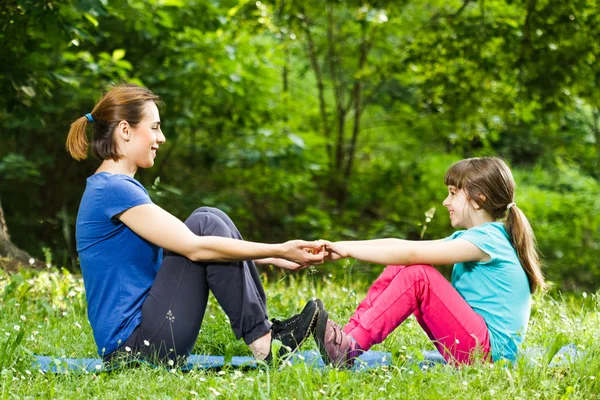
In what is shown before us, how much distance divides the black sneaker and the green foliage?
105 inches

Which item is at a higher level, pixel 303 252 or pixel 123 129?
pixel 123 129

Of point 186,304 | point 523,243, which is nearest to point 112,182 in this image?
point 186,304

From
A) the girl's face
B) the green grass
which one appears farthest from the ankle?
the girl's face

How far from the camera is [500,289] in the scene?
10.0 ft

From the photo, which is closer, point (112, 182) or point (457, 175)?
point (112, 182)

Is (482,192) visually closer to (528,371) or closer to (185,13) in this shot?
(528,371)

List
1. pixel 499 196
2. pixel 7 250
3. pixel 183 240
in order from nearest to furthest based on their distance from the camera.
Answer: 1. pixel 183 240
2. pixel 499 196
3. pixel 7 250

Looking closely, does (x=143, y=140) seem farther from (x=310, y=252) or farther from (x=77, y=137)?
(x=310, y=252)

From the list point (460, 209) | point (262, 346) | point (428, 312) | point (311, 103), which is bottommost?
point (262, 346)

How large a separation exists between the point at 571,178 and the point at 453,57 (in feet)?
21.6

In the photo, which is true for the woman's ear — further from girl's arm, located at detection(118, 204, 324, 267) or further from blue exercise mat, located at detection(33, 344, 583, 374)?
blue exercise mat, located at detection(33, 344, 583, 374)

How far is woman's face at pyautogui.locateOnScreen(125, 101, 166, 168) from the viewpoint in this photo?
3.06 meters

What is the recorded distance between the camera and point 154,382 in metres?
2.69

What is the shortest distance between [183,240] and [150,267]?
301 mm
